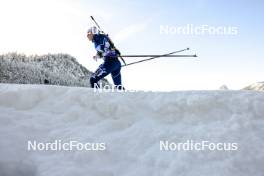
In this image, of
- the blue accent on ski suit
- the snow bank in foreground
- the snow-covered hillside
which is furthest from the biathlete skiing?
the snow-covered hillside

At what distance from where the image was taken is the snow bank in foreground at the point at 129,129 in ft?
18.2

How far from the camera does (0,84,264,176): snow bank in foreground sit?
5535 millimetres

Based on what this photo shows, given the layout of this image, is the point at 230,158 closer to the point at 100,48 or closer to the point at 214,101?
the point at 214,101

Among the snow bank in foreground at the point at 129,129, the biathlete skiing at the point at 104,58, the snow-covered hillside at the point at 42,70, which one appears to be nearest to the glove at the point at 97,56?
the biathlete skiing at the point at 104,58

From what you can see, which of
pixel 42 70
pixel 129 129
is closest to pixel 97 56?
pixel 129 129

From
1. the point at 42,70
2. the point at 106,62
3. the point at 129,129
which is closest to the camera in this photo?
the point at 129,129

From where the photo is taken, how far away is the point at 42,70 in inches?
850

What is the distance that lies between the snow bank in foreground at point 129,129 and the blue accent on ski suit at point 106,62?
13.6ft

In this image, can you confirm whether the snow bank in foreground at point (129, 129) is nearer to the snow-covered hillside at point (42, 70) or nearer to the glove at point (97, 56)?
the glove at point (97, 56)

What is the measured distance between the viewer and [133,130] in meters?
6.34

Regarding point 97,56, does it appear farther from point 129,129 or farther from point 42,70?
point 42,70

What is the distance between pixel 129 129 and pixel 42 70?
15932 millimetres

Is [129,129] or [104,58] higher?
[104,58]

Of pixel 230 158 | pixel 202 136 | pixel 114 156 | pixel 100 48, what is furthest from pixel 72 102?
pixel 100 48
